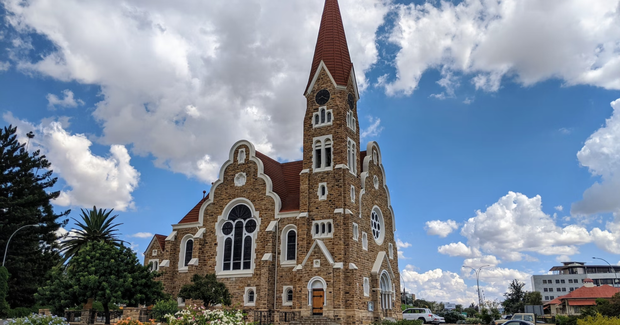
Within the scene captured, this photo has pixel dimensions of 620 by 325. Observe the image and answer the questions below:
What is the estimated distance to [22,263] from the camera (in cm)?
3856

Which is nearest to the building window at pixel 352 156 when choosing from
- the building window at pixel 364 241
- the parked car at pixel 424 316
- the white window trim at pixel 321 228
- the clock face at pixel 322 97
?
the clock face at pixel 322 97

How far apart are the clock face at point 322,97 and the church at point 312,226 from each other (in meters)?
0.08

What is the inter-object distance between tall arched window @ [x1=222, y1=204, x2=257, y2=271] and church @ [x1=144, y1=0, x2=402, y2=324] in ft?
0.25

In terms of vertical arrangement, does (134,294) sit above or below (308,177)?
below

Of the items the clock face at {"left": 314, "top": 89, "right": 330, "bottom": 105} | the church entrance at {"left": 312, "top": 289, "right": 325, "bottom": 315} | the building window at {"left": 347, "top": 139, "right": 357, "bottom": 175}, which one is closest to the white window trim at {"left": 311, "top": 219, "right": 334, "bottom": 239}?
the church entrance at {"left": 312, "top": 289, "right": 325, "bottom": 315}

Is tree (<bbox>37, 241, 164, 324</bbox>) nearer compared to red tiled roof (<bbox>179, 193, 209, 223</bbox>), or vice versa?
tree (<bbox>37, 241, 164, 324</bbox>)

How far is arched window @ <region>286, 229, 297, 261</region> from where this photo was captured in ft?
110

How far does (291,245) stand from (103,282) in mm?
12714

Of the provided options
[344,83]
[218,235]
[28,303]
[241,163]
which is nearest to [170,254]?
[218,235]

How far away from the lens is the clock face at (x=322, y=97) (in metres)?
35.8

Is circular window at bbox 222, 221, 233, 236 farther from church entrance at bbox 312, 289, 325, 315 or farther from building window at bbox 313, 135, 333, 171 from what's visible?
church entrance at bbox 312, 289, 325, 315

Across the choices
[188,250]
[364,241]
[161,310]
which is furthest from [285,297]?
[188,250]

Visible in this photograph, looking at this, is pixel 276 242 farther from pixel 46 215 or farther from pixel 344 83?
pixel 46 215

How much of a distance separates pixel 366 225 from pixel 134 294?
54.1ft
